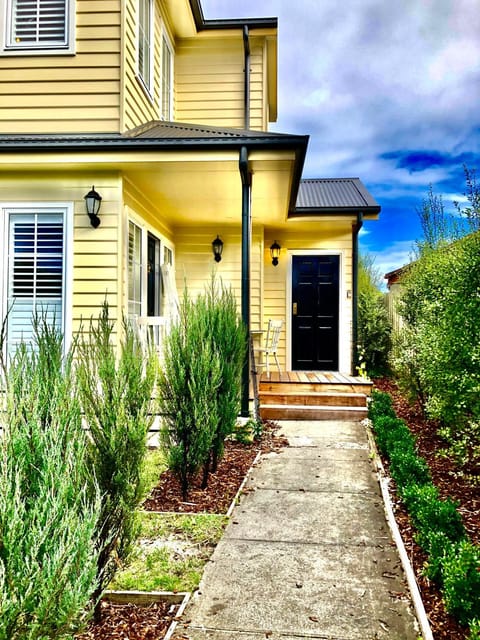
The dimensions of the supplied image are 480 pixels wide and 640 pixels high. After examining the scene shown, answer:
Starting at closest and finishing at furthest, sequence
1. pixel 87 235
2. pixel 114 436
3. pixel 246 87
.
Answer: pixel 114 436 → pixel 87 235 → pixel 246 87

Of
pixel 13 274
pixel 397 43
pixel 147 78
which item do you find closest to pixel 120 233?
pixel 13 274

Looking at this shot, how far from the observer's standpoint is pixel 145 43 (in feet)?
21.4

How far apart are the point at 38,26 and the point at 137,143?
223 centimetres

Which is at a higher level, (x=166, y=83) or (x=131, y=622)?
(x=166, y=83)

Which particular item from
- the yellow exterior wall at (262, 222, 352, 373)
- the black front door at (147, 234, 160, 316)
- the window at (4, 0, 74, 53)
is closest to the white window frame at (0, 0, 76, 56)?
the window at (4, 0, 74, 53)

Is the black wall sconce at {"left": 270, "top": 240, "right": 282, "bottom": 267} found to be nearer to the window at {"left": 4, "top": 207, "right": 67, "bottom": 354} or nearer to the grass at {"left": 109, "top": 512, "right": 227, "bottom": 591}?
the window at {"left": 4, "top": 207, "right": 67, "bottom": 354}

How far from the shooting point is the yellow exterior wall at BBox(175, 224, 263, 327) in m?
8.13

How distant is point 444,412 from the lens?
3881 millimetres

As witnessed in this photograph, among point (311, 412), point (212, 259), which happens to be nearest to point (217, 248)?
point (212, 259)

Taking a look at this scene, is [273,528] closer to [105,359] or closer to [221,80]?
[105,359]

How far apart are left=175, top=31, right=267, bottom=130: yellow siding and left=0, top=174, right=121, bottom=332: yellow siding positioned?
405 cm

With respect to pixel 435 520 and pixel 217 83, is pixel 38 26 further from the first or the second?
pixel 435 520

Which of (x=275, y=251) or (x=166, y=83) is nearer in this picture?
(x=166, y=83)

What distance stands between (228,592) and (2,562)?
1.28 metres
